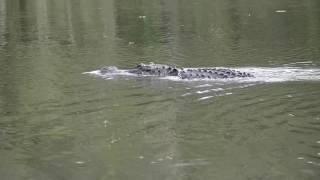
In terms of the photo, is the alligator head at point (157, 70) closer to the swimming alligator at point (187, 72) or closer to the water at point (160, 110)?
the swimming alligator at point (187, 72)

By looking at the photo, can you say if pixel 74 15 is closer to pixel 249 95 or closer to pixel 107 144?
pixel 249 95

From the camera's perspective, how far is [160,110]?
12.6m

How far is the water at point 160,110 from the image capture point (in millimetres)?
9117

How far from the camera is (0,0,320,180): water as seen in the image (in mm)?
9117

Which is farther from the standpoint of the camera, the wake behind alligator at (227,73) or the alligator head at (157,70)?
the alligator head at (157,70)

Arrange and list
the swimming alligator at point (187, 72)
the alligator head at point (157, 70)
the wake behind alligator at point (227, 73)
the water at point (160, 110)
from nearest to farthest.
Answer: the water at point (160, 110)
the wake behind alligator at point (227, 73)
the swimming alligator at point (187, 72)
the alligator head at point (157, 70)

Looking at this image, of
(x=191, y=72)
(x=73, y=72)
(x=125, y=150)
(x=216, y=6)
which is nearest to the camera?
(x=125, y=150)

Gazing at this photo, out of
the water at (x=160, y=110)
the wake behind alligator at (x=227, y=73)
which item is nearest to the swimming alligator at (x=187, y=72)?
the wake behind alligator at (x=227, y=73)

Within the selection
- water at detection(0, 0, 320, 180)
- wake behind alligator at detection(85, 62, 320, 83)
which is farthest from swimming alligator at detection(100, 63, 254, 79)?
water at detection(0, 0, 320, 180)

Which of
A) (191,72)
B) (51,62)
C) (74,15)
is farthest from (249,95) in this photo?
(74,15)

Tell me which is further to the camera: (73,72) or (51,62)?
(51,62)

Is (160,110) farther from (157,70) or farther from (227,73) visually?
(157,70)

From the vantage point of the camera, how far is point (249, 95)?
1377cm

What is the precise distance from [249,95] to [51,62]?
25.9 ft
